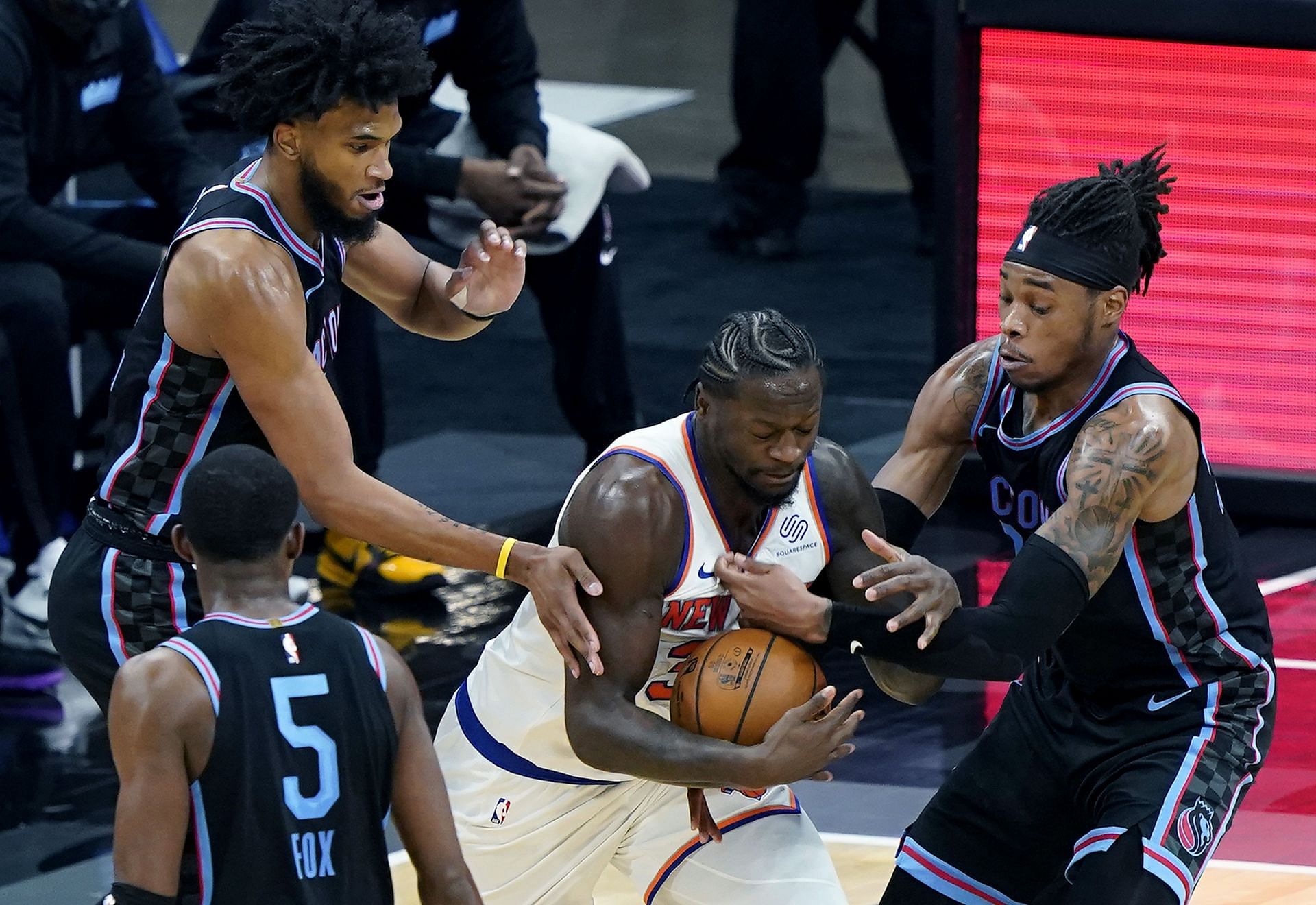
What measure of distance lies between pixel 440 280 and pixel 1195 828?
2.01 metres

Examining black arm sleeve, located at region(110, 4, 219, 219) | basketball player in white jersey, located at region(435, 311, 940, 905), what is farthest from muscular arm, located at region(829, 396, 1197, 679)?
black arm sleeve, located at region(110, 4, 219, 219)

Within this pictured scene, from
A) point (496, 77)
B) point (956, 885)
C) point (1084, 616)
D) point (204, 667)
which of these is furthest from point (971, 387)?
point (496, 77)


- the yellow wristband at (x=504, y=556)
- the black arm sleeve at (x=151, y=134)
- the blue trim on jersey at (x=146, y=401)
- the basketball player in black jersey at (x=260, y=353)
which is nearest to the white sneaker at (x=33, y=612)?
the black arm sleeve at (x=151, y=134)

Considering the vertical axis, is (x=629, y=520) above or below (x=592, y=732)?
above

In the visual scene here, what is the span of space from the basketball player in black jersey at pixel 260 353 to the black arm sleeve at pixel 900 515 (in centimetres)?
91

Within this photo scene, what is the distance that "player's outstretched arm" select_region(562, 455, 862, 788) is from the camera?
12.2 feet

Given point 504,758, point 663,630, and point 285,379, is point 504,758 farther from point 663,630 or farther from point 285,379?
point 285,379

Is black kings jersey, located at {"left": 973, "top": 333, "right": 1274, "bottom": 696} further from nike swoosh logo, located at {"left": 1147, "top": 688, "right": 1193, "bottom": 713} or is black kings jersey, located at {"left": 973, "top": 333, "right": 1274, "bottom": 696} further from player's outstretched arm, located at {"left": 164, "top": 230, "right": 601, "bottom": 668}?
player's outstretched arm, located at {"left": 164, "top": 230, "right": 601, "bottom": 668}

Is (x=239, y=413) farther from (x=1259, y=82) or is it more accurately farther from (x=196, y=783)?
(x=1259, y=82)

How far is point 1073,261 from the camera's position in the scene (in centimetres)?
407

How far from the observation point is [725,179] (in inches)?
436

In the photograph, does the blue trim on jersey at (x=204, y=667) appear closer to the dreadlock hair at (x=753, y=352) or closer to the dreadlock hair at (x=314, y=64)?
the dreadlock hair at (x=753, y=352)

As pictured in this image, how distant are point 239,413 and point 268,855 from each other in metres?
1.26

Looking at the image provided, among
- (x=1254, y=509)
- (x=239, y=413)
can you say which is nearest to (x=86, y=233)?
(x=239, y=413)
